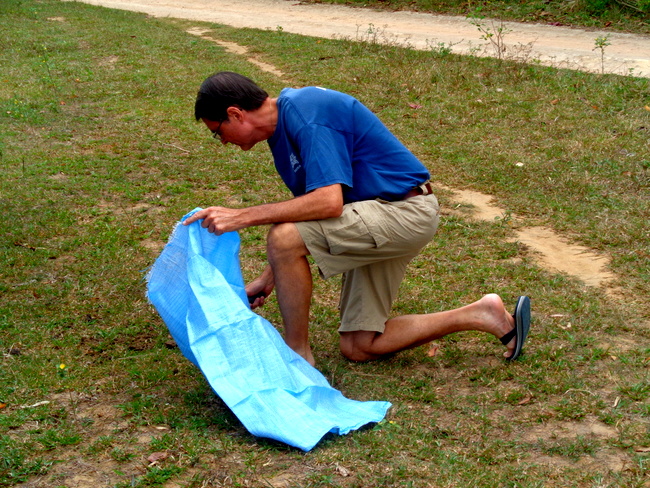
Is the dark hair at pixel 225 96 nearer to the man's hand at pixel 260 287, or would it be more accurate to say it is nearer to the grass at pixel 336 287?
the man's hand at pixel 260 287

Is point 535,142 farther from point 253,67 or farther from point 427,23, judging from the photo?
point 427,23

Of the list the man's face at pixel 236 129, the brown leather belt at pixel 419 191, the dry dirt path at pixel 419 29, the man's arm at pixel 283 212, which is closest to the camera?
the man's arm at pixel 283 212

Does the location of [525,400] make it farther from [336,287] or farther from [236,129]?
[236,129]

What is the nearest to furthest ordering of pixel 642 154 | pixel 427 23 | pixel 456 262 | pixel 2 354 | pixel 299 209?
pixel 299 209, pixel 2 354, pixel 456 262, pixel 642 154, pixel 427 23

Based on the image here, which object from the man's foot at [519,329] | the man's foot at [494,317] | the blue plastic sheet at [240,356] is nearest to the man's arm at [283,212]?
the blue plastic sheet at [240,356]

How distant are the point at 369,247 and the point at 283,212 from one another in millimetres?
403

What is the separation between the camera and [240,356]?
9.77ft

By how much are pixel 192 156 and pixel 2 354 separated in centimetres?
334

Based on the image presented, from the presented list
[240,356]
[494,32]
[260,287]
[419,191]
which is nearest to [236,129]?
[260,287]

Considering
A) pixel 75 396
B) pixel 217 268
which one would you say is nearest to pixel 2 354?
pixel 75 396

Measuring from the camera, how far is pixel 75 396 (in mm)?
3289

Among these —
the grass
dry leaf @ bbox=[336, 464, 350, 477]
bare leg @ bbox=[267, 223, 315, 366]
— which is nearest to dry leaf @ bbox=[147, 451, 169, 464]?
the grass

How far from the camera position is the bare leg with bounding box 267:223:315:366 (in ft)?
10.5

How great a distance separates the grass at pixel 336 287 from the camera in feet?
9.20
